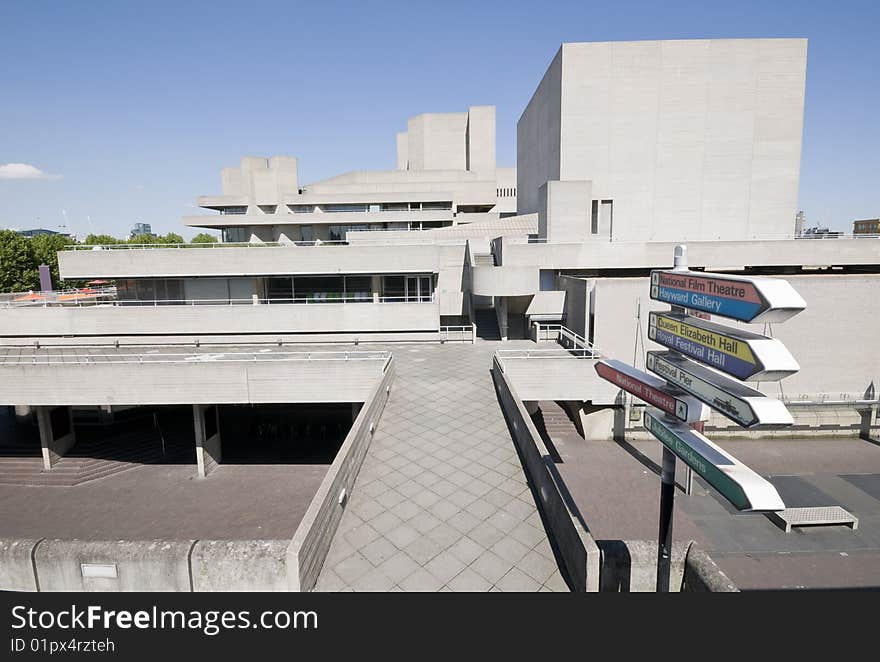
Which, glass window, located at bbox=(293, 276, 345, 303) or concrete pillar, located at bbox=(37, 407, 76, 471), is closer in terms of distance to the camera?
concrete pillar, located at bbox=(37, 407, 76, 471)

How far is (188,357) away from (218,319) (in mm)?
5446

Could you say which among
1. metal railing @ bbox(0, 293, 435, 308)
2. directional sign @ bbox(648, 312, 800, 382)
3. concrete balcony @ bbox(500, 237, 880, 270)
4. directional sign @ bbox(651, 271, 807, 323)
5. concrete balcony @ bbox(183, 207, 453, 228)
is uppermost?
concrete balcony @ bbox(183, 207, 453, 228)

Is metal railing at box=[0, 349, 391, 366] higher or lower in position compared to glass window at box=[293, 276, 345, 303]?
lower

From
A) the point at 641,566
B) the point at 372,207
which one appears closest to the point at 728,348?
the point at 641,566

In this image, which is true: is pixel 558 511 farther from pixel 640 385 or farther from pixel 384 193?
pixel 384 193

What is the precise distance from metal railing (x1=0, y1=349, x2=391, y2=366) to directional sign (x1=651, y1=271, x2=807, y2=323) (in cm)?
1338

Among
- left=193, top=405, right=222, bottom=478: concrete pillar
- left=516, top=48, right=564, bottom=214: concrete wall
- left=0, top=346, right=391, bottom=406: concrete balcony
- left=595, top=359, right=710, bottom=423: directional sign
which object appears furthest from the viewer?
left=516, top=48, right=564, bottom=214: concrete wall

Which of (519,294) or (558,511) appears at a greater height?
(519,294)

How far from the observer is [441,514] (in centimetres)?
901

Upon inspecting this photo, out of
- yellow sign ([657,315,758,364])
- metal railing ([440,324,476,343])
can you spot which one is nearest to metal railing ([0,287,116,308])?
metal railing ([440,324,476,343])

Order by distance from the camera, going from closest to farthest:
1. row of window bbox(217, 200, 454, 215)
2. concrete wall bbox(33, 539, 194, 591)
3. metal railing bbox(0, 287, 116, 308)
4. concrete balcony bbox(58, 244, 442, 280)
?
concrete wall bbox(33, 539, 194, 591)
concrete balcony bbox(58, 244, 442, 280)
metal railing bbox(0, 287, 116, 308)
row of window bbox(217, 200, 454, 215)

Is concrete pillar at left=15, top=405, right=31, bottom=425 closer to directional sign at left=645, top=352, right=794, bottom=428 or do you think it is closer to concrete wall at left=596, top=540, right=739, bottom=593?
concrete wall at left=596, top=540, right=739, bottom=593

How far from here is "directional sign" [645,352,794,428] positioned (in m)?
4.51

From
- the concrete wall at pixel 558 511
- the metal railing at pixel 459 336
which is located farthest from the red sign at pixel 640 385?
the metal railing at pixel 459 336
